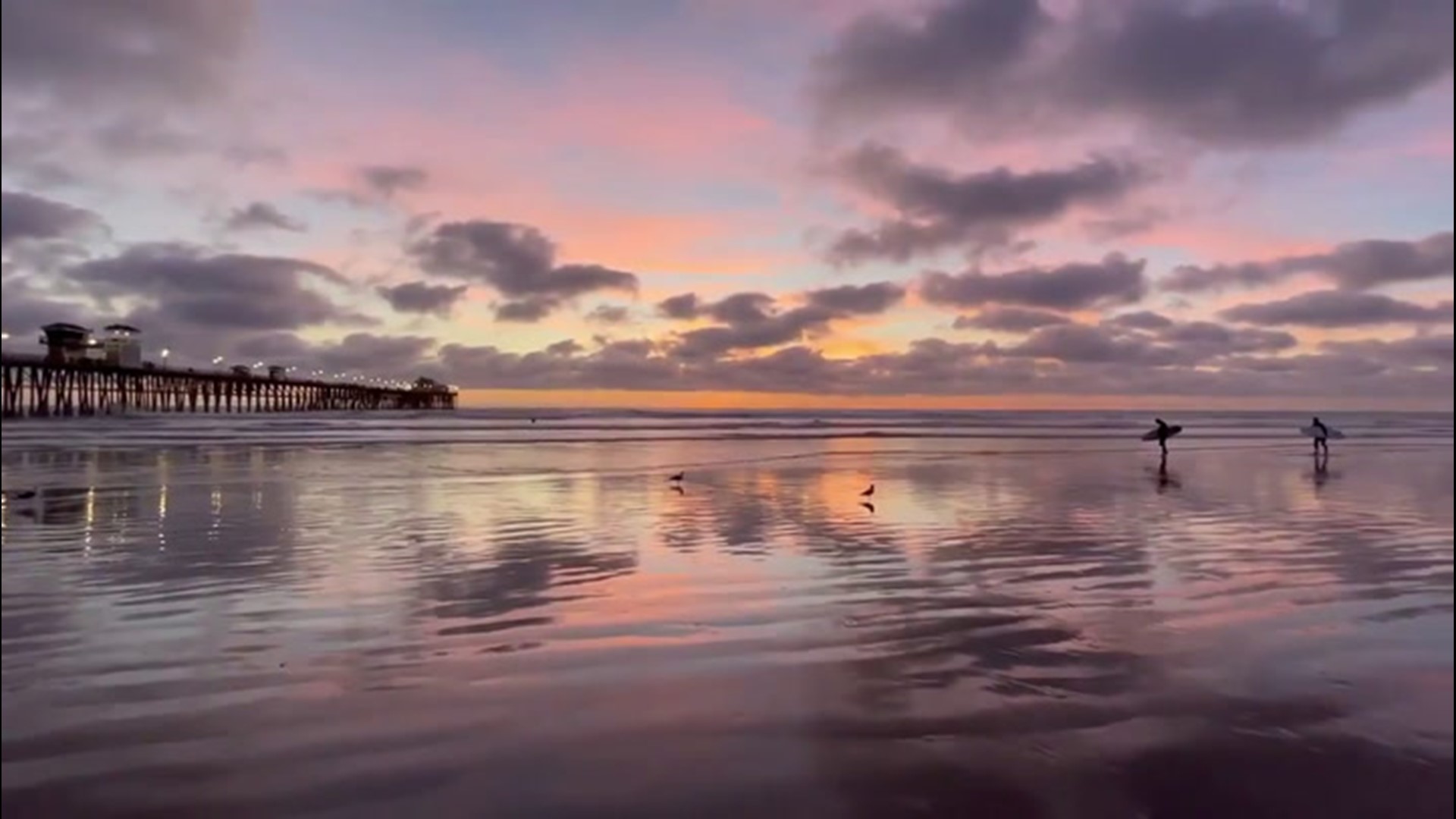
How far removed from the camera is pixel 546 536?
12867 mm

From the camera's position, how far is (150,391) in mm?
104188

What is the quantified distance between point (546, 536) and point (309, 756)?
26.4 feet

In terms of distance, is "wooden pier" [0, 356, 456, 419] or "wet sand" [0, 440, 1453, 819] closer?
"wet sand" [0, 440, 1453, 819]

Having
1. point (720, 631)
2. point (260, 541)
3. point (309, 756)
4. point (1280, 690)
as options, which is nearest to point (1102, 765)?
point (1280, 690)

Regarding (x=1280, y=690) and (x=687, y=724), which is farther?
(x=1280, y=690)

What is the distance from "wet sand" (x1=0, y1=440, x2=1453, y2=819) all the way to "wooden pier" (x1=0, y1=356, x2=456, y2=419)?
261ft

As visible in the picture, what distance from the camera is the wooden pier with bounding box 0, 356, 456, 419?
80188mm

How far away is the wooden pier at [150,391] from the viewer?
8019cm

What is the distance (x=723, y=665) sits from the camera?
257 inches

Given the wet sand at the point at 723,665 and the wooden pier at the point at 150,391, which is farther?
the wooden pier at the point at 150,391

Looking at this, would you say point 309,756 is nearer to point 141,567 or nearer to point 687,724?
point 687,724

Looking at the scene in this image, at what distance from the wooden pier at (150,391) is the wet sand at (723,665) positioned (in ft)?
261

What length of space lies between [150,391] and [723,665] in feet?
380

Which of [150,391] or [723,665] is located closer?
[723,665]
